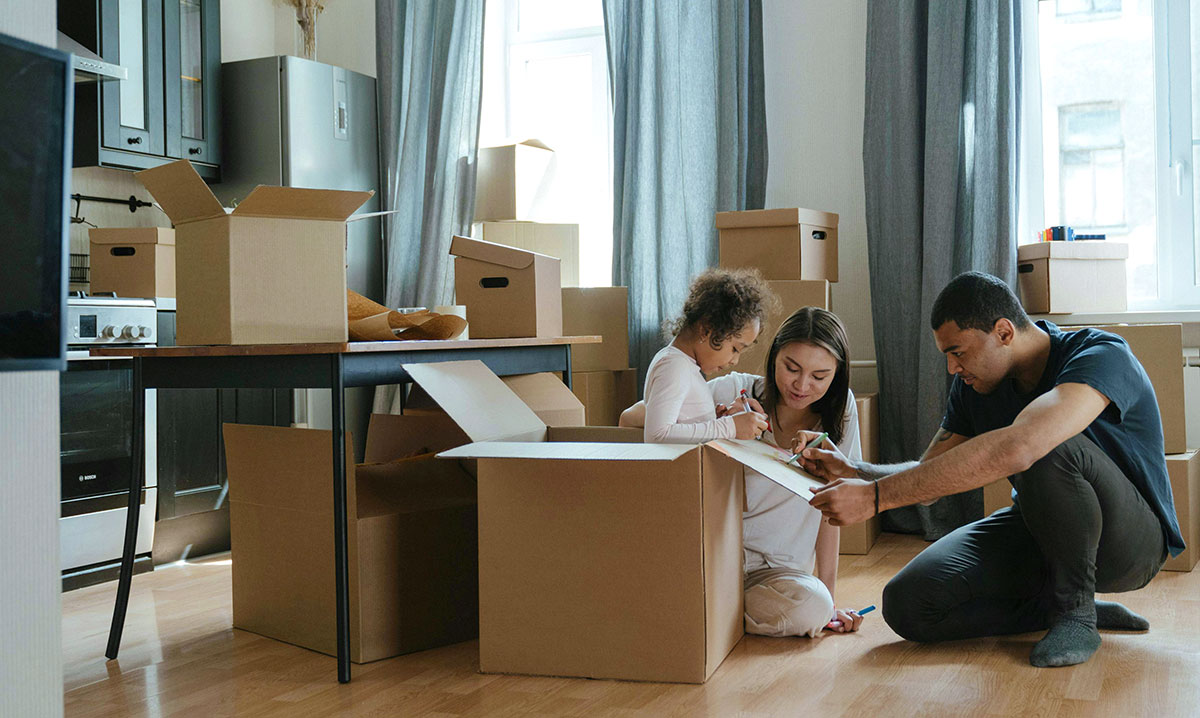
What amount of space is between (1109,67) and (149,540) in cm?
353

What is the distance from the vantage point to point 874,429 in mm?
3455

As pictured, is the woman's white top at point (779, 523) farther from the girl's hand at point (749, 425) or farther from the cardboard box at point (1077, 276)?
the cardboard box at point (1077, 276)

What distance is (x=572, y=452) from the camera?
1918 mm

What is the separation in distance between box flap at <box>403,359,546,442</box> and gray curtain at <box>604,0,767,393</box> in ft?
4.86

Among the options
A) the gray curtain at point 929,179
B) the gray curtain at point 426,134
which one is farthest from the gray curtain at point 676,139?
the gray curtain at point 426,134

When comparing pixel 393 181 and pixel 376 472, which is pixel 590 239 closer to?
pixel 393 181

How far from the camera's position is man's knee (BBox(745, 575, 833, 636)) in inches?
86.5

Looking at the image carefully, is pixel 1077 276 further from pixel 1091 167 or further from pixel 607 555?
pixel 607 555

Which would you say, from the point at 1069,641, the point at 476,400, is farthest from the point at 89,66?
the point at 1069,641

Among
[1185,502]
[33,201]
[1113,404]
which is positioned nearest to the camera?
[33,201]

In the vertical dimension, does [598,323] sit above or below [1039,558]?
above

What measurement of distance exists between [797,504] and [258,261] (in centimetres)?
127

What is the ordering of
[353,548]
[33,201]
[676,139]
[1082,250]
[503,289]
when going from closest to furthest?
[33,201], [353,548], [503,289], [1082,250], [676,139]

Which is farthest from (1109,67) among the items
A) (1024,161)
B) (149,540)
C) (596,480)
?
(149,540)
